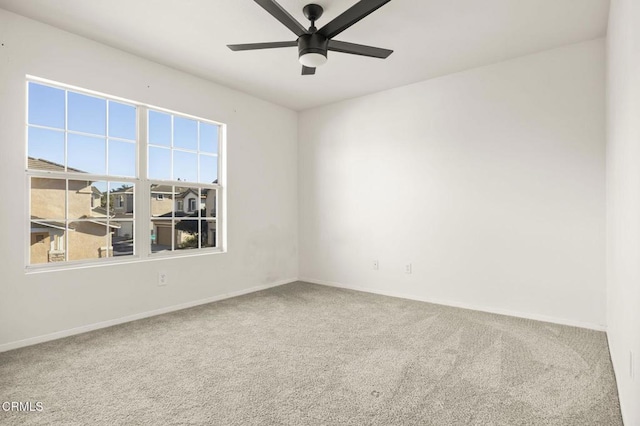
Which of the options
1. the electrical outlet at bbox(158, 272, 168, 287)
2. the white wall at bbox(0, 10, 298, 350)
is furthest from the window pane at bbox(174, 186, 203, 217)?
the electrical outlet at bbox(158, 272, 168, 287)

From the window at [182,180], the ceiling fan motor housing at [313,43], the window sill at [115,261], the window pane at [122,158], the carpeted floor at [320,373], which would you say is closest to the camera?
the carpeted floor at [320,373]

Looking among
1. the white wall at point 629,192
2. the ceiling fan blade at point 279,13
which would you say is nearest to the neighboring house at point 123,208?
the ceiling fan blade at point 279,13

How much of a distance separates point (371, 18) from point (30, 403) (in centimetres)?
344

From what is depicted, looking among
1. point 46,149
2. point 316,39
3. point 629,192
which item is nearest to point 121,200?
point 46,149

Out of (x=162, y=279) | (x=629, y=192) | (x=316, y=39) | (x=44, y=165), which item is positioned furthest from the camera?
(x=162, y=279)

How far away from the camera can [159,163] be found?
12.1ft

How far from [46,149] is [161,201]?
3.59 feet

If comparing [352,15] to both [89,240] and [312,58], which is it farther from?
[89,240]

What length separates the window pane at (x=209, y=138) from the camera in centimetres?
412

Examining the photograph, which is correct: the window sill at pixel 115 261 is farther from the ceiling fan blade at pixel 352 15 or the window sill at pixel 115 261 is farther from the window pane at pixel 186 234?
the ceiling fan blade at pixel 352 15

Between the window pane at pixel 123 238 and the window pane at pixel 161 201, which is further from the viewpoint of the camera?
the window pane at pixel 161 201

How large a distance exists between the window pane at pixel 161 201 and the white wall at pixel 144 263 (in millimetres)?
552

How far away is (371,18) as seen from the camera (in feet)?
8.95

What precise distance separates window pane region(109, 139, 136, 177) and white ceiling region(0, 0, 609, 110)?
0.93m
